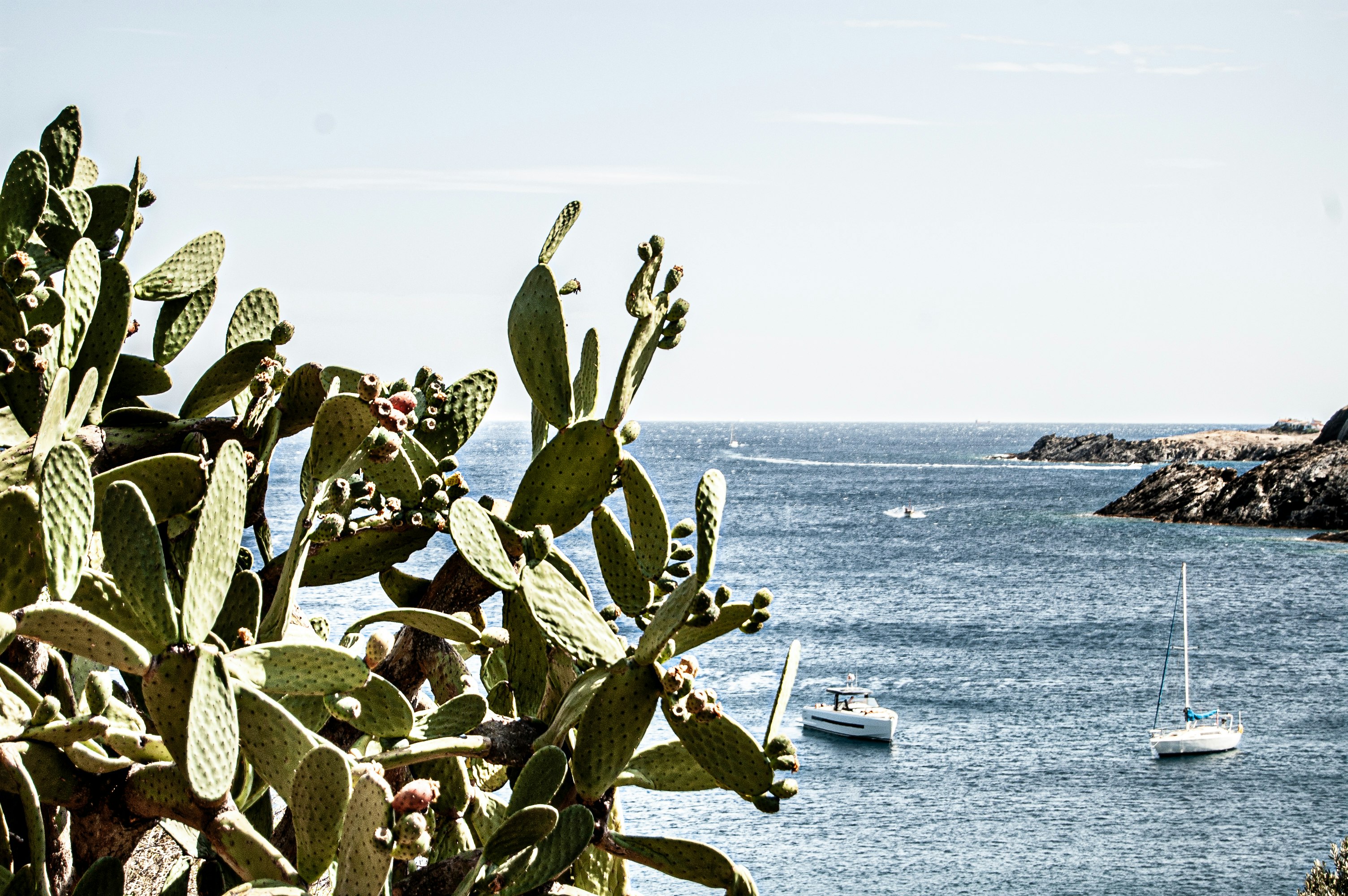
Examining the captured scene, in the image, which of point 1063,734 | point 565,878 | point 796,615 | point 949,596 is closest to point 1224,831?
point 1063,734

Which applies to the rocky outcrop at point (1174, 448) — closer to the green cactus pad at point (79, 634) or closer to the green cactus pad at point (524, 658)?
the green cactus pad at point (524, 658)

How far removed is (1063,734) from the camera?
122ft

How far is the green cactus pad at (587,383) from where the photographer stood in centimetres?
262

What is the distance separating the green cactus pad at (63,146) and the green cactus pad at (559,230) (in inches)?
45.8

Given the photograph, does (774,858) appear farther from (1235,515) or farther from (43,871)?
(1235,515)

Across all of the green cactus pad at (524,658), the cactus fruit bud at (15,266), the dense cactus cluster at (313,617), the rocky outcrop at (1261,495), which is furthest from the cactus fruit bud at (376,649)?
the rocky outcrop at (1261,495)

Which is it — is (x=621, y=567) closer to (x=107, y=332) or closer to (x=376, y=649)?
(x=376, y=649)

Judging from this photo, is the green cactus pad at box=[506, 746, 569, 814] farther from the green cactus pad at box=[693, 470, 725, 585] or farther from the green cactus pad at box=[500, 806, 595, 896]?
the green cactus pad at box=[693, 470, 725, 585]

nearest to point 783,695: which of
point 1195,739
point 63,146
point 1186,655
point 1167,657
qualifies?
point 63,146

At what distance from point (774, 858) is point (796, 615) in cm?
2369

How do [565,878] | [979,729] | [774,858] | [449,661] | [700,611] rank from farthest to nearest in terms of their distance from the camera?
1. [979,729]
2. [774,858]
3. [449,661]
4. [565,878]
5. [700,611]

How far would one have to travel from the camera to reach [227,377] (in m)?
2.72

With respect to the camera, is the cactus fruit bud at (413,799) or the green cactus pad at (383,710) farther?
the green cactus pad at (383,710)

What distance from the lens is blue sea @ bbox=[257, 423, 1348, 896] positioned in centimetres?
2753
